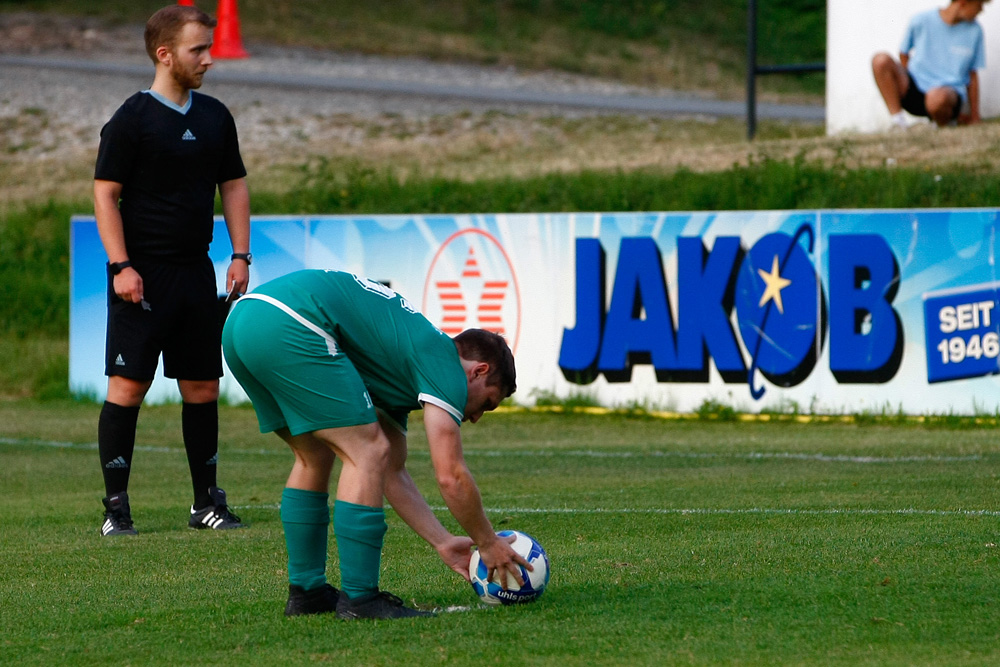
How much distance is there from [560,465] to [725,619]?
5.59 metres

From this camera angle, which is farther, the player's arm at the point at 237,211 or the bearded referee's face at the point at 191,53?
the player's arm at the point at 237,211

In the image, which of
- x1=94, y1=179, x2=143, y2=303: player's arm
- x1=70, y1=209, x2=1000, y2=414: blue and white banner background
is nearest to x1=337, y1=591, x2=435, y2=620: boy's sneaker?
x1=94, y1=179, x2=143, y2=303: player's arm

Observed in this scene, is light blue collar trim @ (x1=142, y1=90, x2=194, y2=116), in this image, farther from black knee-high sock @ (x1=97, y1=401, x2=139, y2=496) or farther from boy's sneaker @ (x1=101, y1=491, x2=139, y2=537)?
boy's sneaker @ (x1=101, y1=491, x2=139, y2=537)

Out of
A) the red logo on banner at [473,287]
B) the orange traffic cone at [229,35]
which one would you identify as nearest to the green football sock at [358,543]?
the red logo on banner at [473,287]

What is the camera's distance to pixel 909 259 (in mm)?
13172

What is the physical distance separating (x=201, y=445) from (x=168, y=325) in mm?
661

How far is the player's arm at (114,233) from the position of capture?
7.04 m

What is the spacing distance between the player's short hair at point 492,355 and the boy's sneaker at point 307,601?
970 mm

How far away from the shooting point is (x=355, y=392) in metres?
4.89

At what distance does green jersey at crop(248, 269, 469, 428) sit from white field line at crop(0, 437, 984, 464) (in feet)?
19.3

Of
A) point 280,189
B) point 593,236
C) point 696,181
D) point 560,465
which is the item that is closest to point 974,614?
point 560,465

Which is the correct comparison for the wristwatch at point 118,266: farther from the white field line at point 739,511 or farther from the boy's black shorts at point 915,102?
the boy's black shorts at point 915,102

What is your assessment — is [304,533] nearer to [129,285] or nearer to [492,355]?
[492,355]

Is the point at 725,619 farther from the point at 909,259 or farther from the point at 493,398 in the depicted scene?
the point at 909,259
